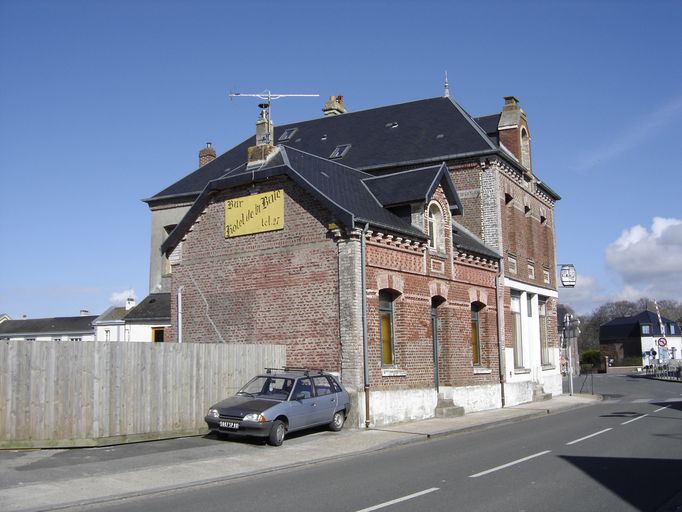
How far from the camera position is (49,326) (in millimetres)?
68625

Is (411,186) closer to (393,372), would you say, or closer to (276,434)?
(393,372)

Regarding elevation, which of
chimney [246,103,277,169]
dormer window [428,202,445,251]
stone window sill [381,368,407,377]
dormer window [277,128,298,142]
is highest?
dormer window [277,128,298,142]

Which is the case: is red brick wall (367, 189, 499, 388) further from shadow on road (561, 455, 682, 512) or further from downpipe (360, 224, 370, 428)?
shadow on road (561, 455, 682, 512)

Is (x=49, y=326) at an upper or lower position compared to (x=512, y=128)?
lower

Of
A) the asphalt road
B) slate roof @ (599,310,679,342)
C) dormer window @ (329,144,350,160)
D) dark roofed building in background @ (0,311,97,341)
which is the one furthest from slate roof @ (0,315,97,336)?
slate roof @ (599,310,679,342)

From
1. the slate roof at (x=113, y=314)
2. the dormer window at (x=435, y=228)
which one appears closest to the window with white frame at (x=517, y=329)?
the dormer window at (x=435, y=228)

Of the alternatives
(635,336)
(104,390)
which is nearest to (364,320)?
(104,390)

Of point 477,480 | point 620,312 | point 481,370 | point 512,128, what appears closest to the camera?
point 477,480

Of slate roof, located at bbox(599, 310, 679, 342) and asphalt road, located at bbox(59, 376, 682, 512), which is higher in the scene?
slate roof, located at bbox(599, 310, 679, 342)

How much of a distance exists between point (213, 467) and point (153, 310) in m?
20.9

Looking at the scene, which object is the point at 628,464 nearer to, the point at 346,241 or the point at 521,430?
the point at 521,430

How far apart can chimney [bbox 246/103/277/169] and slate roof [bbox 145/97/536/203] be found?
426 centimetres

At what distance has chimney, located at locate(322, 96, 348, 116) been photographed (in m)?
36.8

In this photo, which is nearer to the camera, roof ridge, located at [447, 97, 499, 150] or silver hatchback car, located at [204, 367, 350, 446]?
silver hatchback car, located at [204, 367, 350, 446]
